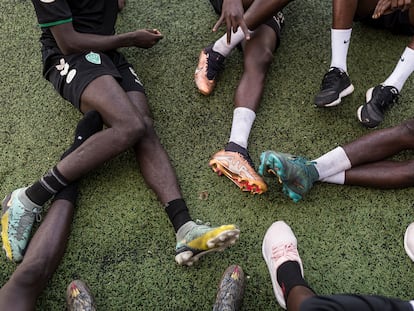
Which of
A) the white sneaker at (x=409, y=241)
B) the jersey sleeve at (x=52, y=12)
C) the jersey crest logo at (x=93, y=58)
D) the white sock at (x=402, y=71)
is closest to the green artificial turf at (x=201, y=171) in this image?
the white sneaker at (x=409, y=241)

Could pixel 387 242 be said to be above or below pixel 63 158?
below

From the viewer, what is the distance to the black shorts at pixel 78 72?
1781 millimetres

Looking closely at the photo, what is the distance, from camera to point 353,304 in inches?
49.1

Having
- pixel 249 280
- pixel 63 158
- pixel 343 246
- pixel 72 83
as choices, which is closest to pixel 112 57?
pixel 72 83

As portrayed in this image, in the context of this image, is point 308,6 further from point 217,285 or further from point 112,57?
point 217,285

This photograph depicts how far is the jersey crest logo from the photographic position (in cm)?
183

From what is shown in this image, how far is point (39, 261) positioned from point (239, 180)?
0.72 m

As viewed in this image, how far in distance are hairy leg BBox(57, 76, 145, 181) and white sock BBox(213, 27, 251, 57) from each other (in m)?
0.49

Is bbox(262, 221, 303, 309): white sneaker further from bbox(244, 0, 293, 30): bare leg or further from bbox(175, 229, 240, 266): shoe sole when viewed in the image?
bbox(244, 0, 293, 30): bare leg

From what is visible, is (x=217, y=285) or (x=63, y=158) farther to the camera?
(x=63, y=158)

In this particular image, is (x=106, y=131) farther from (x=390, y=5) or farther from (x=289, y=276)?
(x=390, y=5)

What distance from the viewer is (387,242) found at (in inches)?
67.4

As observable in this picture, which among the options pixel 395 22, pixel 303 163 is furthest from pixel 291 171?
pixel 395 22

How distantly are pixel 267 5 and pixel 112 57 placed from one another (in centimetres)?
64
